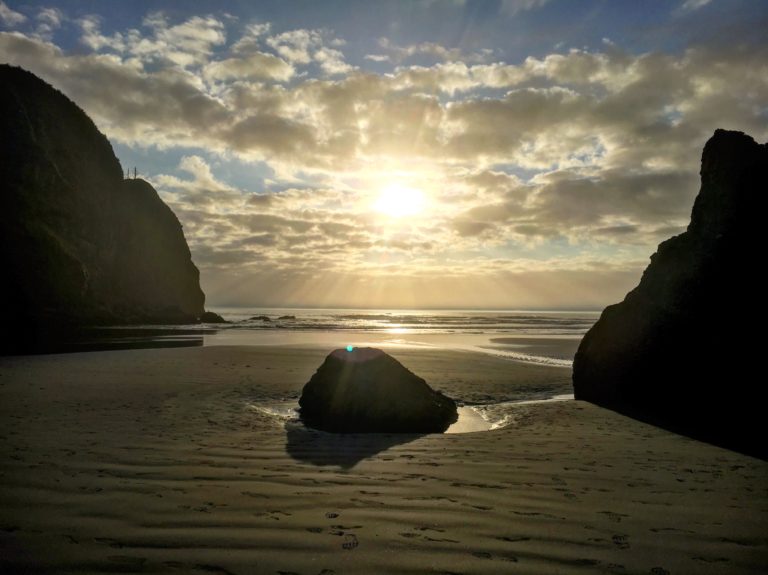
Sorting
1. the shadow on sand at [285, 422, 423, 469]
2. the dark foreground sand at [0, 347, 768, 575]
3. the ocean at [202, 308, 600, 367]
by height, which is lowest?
the ocean at [202, 308, 600, 367]

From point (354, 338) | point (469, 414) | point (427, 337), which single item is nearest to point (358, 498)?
point (469, 414)

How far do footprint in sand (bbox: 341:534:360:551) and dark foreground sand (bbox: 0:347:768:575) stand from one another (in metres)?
0.02

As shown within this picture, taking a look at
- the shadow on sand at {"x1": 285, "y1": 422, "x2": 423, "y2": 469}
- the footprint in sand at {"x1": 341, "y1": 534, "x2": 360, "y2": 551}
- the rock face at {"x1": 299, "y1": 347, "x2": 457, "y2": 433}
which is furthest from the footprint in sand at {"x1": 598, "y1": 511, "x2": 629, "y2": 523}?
the rock face at {"x1": 299, "y1": 347, "x2": 457, "y2": 433}

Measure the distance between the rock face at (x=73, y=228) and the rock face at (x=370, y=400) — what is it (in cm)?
4059

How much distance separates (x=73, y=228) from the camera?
55.7m

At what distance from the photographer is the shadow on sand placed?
637 centimetres

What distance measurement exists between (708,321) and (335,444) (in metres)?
7.75

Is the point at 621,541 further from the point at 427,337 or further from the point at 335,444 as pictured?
the point at 427,337

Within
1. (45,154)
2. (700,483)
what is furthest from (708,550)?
(45,154)

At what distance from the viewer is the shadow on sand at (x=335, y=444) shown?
6.37 metres

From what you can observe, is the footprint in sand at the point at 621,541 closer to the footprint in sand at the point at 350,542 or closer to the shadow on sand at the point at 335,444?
the footprint in sand at the point at 350,542

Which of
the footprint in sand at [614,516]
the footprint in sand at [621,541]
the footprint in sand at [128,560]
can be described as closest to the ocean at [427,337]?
the footprint in sand at [614,516]

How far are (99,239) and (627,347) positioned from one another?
6900cm

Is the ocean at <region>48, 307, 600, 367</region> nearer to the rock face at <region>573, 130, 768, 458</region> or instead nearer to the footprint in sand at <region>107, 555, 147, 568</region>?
the rock face at <region>573, 130, 768, 458</region>
